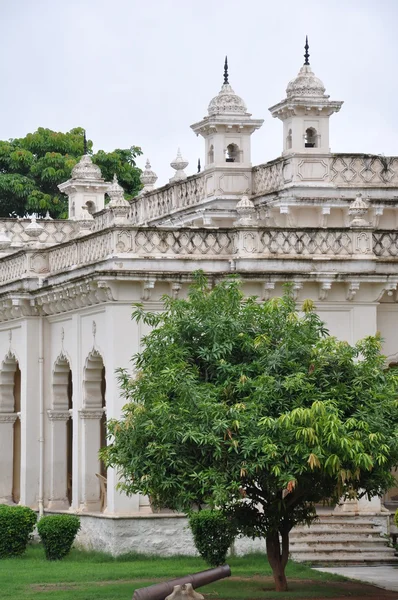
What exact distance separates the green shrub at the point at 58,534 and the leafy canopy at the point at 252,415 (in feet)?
17.4

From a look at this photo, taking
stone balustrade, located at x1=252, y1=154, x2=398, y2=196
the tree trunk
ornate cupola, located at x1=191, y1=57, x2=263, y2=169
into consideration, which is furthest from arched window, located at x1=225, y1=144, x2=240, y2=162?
the tree trunk

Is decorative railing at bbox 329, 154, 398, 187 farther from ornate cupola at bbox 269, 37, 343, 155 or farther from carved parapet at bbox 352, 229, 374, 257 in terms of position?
carved parapet at bbox 352, 229, 374, 257

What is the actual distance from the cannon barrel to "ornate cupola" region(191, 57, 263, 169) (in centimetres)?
1412

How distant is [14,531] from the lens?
2853 centimetres

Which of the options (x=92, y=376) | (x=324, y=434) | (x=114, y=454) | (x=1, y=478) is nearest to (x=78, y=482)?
(x=92, y=376)

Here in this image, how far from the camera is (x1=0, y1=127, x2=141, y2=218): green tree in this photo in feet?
194

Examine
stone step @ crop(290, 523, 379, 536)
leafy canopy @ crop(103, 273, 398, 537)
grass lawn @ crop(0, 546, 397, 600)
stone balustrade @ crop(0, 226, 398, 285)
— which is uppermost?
stone balustrade @ crop(0, 226, 398, 285)

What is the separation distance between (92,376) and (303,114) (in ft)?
25.6

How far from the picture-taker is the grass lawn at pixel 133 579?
22797 mm

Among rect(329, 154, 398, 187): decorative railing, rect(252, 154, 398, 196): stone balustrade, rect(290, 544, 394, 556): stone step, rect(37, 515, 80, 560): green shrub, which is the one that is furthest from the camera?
rect(329, 154, 398, 187): decorative railing

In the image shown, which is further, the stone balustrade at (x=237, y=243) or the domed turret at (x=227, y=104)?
the domed turret at (x=227, y=104)

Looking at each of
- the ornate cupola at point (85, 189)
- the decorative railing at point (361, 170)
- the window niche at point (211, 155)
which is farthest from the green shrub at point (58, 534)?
the ornate cupola at point (85, 189)

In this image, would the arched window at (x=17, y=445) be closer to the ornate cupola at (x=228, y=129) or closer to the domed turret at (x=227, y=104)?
the ornate cupola at (x=228, y=129)

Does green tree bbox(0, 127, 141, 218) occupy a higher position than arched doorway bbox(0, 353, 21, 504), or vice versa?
green tree bbox(0, 127, 141, 218)
